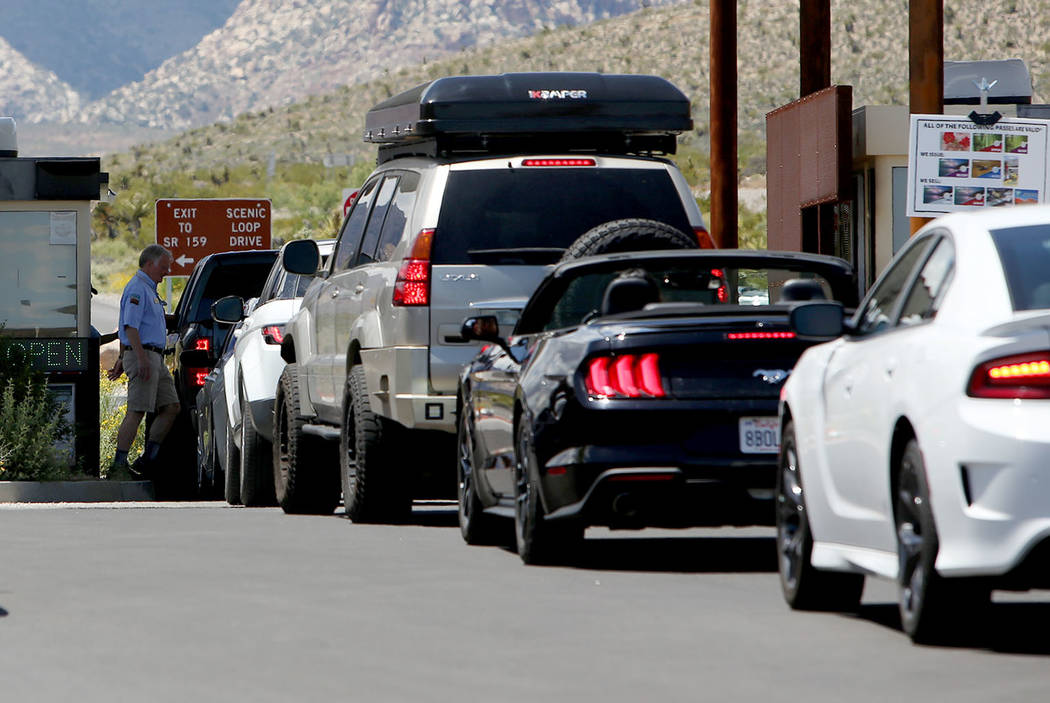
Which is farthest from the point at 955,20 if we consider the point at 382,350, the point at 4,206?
the point at 382,350

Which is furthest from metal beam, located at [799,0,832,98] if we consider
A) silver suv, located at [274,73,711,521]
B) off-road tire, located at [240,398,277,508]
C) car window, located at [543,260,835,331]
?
car window, located at [543,260,835,331]

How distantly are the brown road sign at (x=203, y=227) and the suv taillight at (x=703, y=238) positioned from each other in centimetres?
2241

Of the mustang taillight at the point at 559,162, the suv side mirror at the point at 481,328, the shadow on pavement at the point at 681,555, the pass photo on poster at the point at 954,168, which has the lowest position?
the shadow on pavement at the point at 681,555

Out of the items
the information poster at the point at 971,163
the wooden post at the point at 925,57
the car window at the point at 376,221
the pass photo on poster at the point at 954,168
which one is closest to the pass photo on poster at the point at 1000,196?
the information poster at the point at 971,163

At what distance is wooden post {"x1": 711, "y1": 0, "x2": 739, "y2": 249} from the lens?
23.2 metres

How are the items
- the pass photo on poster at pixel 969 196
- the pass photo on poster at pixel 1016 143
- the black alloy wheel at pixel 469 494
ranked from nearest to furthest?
the black alloy wheel at pixel 469 494, the pass photo on poster at pixel 969 196, the pass photo on poster at pixel 1016 143

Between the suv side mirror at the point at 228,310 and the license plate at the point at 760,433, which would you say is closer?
the license plate at the point at 760,433

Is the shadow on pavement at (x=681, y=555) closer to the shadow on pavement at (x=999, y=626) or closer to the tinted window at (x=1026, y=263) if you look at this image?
the shadow on pavement at (x=999, y=626)

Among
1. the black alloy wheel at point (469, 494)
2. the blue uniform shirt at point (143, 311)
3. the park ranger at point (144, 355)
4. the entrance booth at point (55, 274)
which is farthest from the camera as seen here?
the entrance booth at point (55, 274)

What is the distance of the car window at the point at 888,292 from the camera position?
8.66 metres

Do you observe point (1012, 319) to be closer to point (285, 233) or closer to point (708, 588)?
point (708, 588)

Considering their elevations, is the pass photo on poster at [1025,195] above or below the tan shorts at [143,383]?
above

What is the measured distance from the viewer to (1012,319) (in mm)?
7547

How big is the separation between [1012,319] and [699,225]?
6.10 meters
